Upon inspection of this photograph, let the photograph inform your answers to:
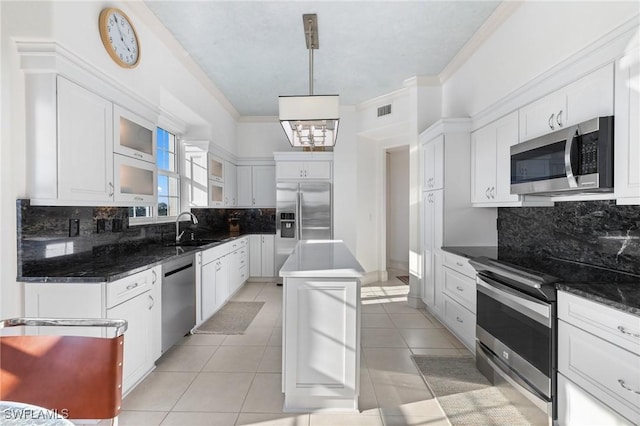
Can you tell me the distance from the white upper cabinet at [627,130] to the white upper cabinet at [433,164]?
1.82m

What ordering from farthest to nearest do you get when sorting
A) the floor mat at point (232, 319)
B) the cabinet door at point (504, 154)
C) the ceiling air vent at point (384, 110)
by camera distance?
the ceiling air vent at point (384, 110)
the floor mat at point (232, 319)
the cabinet door at point (504, 154)

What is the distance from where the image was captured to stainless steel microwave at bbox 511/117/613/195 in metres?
1.75

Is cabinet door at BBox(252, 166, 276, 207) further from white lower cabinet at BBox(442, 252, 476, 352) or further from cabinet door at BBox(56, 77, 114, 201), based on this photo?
cabinet door at BBox(56, 77, 114, 201)

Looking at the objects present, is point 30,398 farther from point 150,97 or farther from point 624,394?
point 150,97

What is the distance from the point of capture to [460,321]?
3.08 m

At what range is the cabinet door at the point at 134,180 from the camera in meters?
2.48

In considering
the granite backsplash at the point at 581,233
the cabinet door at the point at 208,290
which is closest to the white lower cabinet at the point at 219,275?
the cabinet door at the point at 208,290

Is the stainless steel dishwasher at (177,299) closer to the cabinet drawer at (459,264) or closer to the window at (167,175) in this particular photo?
the window at (167,175)

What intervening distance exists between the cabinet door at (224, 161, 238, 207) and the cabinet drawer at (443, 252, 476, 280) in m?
3.71

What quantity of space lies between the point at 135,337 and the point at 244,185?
407 centimetres

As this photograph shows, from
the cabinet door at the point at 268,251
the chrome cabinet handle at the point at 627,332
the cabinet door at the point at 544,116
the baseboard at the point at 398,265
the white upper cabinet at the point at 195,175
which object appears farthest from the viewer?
the baseboard at the point at 398,265

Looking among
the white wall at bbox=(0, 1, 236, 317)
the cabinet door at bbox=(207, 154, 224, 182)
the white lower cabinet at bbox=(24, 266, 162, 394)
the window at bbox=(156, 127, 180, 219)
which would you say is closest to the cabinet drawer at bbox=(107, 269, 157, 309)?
the white lower cabinet at bbox=(24, 266, 162, 394)

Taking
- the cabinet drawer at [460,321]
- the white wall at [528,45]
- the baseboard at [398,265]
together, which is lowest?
the baseboard at [398,265]

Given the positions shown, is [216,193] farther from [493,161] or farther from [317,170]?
[493,161]
